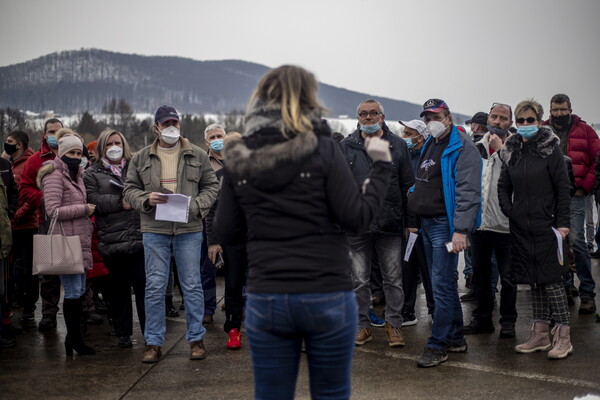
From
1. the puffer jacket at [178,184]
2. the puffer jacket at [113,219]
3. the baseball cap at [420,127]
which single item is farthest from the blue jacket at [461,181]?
the puffer jacket at [113,219]

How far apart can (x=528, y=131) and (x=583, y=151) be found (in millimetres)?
2384

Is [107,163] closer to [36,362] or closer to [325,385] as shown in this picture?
[36,362]

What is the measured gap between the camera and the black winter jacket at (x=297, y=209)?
309 centimetres

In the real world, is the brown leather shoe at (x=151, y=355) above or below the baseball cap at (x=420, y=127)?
below

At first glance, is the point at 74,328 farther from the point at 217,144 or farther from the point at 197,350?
the point at 217,144

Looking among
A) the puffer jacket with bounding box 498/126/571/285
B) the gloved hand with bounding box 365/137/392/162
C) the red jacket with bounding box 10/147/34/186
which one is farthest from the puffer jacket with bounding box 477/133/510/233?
the red jacket with bounding box 10/147/34/186

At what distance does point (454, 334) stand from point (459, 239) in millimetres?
948

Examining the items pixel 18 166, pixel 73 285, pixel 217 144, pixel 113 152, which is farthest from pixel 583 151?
pixel 18 166

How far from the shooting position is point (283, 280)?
3072 mm

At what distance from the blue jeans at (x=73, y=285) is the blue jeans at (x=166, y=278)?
0.74 m

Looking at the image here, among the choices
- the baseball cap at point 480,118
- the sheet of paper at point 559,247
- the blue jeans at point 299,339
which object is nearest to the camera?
the blue jeans at point 299,339

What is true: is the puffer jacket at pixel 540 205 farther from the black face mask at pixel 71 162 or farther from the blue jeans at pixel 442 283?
the black face mask at pixel 71 162

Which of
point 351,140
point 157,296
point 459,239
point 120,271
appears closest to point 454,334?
point 459,239

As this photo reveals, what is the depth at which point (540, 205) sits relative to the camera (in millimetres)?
6297
